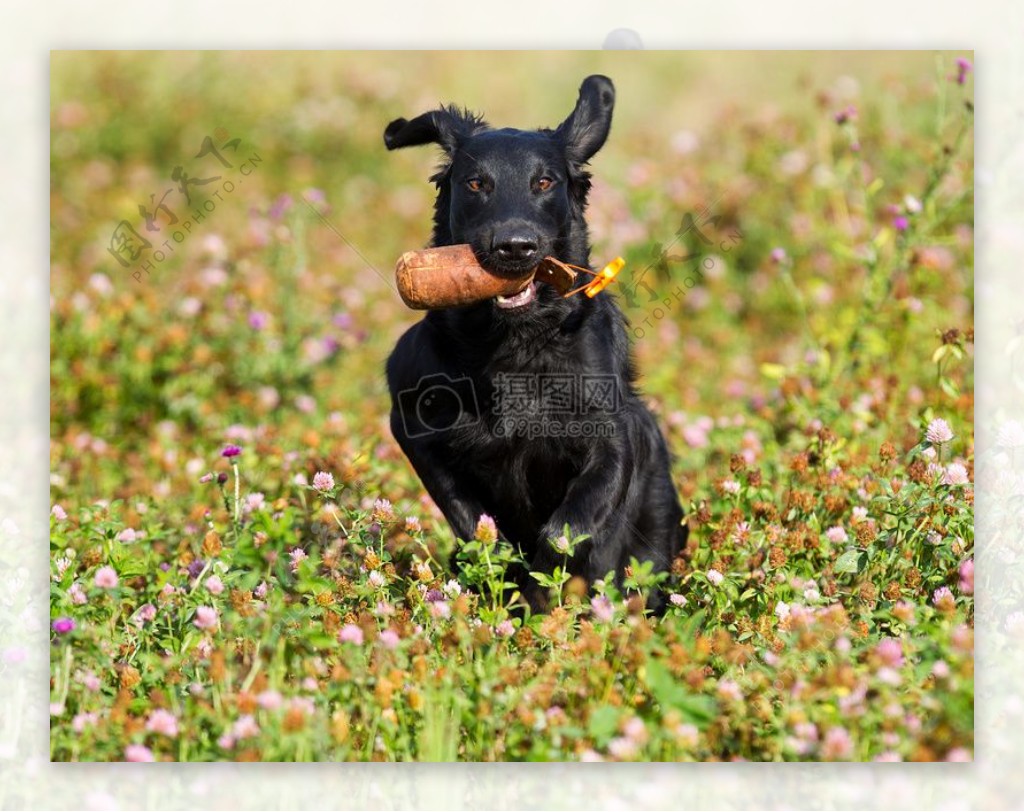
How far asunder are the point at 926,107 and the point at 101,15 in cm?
481

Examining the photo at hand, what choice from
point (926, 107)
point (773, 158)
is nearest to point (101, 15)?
point (773, 158)

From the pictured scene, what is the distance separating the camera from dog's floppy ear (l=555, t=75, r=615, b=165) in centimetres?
476

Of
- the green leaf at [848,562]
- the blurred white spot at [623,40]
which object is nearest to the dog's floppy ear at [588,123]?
the blurred white spot at [623,40]

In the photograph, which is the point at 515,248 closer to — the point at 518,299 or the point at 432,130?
the point at 518,299

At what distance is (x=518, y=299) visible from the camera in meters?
4.57

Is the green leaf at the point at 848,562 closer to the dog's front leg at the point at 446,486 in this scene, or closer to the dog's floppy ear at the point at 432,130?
the dog's front leg at the point at 446,486

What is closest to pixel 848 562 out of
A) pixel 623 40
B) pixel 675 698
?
pixel 675 698

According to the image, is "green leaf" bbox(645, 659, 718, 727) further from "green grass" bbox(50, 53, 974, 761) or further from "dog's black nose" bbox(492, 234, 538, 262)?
"dog's black nose" bbox(492, 234, 538, 262)

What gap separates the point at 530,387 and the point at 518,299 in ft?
0.94

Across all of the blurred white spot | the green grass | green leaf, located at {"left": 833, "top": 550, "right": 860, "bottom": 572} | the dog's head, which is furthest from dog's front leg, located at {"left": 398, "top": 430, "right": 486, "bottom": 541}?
the blurred white spot

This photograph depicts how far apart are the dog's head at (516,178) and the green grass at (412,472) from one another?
93cm

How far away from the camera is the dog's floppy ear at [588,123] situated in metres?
4.76

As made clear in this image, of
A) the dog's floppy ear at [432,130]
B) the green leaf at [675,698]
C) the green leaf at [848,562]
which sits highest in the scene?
the dog's floppy ear at [432,130]

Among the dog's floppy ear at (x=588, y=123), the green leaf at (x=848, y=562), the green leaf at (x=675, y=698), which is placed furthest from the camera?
the dog's floppy ear at (x=588, y=123)
